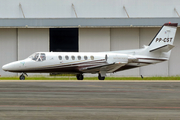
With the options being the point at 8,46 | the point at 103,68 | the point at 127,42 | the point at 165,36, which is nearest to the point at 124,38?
the point at 127,42

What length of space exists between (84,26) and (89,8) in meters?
3.57

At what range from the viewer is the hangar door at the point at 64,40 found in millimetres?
40094

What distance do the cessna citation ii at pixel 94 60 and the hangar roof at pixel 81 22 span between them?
6051mm

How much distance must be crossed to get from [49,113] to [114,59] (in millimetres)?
21748

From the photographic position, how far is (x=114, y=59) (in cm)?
3166

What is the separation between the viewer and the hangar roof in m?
39.0

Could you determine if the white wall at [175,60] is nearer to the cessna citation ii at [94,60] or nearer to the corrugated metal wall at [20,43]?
the cessna citation ii at [94,60]

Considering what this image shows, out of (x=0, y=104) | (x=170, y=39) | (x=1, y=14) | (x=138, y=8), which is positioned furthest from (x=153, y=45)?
(x=0, y=104)

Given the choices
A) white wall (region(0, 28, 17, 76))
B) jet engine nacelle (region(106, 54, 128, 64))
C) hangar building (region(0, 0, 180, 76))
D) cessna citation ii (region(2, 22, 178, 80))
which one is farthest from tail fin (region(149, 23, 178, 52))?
white wall (region(0, 28, 17, 76))

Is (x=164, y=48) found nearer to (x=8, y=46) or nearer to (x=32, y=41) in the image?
(x=32, y=41)

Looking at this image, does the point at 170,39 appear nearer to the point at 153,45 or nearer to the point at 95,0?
the point at 153,45

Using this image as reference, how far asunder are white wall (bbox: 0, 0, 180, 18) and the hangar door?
211 cm

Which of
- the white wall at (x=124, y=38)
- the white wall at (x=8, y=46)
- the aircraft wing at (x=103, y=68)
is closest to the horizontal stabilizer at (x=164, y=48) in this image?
the aircraft wing at (x=103, y=68)

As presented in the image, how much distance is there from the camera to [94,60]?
32.0 m
